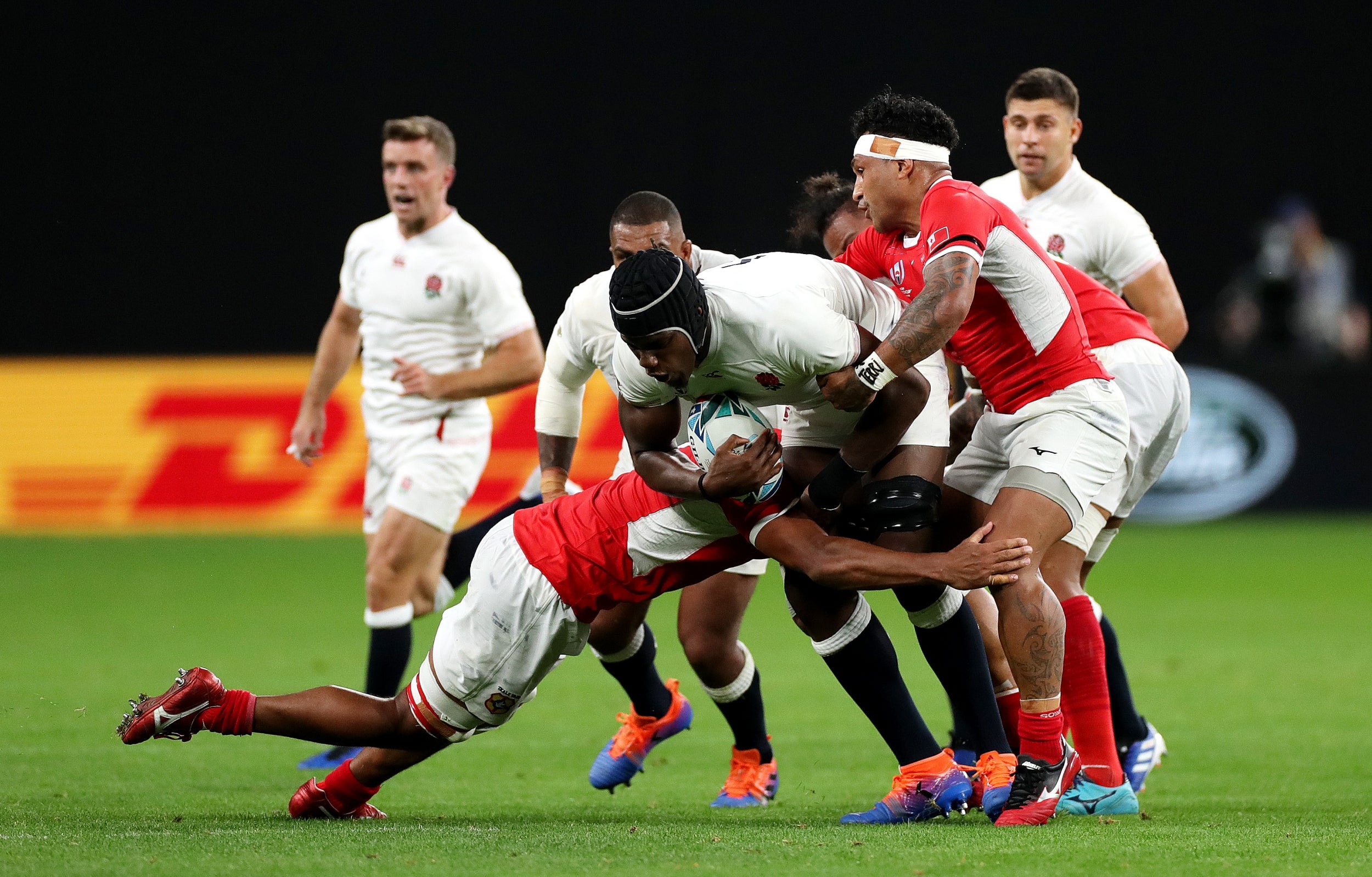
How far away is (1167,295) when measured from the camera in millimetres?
6816

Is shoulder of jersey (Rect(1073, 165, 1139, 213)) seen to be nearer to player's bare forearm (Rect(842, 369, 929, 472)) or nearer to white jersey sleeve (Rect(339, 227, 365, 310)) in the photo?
player's bare forearm (Rect(842, 369, 929, 472))

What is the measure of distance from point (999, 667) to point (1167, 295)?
180cm

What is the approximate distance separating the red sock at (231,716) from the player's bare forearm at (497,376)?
2.72m

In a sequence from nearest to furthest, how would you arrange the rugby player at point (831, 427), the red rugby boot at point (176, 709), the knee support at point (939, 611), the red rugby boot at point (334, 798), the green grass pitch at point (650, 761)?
the green grass pitch at point (650, 761) < the rugby player at point (831, 427) < the red rugby boot at point (176, 709) < the red rugby boot at point (334, 798) < the knee support at point (939, 611)

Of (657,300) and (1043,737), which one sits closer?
(657,300)

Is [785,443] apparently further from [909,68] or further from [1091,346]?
[909,68]

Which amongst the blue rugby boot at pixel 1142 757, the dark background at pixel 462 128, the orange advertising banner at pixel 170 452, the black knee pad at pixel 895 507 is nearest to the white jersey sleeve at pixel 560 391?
the black knee pad at pixel 895 507

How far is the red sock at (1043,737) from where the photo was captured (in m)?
5.13

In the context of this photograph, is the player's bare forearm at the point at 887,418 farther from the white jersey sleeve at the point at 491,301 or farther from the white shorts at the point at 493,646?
the white jersey sleeve at the point at 491,301

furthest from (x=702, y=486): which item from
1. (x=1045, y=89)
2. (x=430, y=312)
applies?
(x=430, y=312)

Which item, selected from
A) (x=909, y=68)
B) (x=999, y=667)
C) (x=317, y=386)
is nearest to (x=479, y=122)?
(x=909, y=68)

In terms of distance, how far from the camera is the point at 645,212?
5.80 meters

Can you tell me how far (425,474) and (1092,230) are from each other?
10.7ft

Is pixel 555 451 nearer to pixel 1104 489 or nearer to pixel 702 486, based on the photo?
pixel 702 486
